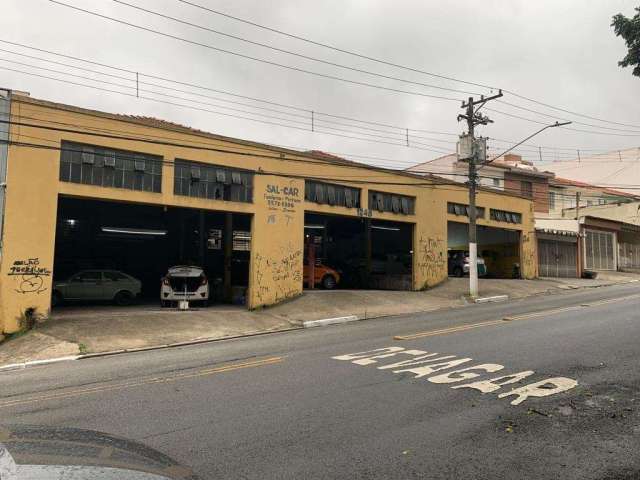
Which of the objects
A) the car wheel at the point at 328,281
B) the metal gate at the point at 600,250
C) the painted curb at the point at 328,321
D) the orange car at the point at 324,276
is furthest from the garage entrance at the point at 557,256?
the painted curb at the point at 328,321

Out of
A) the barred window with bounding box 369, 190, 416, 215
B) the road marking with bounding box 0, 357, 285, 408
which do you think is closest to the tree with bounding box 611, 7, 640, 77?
the road marking with bounding box 0, 357, 285, 408

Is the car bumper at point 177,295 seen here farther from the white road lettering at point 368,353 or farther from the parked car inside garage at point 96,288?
the white road lettering at point 368,353

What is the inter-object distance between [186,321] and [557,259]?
27.8m

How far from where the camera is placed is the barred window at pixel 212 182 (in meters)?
17.0

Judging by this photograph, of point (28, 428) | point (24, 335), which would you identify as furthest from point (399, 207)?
point (28, 428)

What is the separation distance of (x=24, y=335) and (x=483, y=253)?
2858cm

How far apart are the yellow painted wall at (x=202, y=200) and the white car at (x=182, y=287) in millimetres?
2201

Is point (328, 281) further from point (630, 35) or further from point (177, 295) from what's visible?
point (630, 35)

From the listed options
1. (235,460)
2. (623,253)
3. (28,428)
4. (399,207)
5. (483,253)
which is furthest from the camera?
(623,253)

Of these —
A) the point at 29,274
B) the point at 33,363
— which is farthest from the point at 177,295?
the point at 33,363

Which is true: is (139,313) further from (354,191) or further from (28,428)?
Result: (28,428)

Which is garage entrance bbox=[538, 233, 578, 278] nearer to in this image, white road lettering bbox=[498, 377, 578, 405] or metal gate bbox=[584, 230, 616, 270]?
metal gate bbox=[584, 230, 616, 270]

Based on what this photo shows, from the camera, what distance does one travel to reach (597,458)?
14.9ft

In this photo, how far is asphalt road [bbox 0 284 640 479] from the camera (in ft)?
14.7
